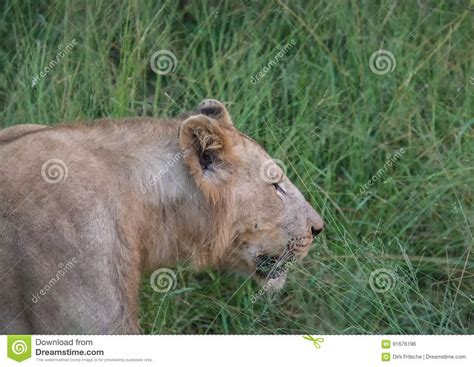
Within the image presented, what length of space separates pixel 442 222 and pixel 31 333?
2.45 meters

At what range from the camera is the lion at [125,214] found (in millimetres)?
4098

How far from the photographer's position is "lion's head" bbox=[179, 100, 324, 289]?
438 cm

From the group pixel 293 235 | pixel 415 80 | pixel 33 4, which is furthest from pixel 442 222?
pixel 33 4

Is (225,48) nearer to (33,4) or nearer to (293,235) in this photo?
(33,4)

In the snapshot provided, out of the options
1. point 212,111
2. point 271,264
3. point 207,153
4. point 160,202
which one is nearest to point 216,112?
point 212,111

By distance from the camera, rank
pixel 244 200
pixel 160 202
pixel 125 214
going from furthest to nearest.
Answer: pixel 244 200 → pixel 160 202 → pixel 125 214

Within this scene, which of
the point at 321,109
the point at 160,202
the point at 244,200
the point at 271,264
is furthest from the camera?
the point at 321,109

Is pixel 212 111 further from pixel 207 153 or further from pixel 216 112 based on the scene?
pixel 207 153

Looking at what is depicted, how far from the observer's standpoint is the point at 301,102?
237 inches

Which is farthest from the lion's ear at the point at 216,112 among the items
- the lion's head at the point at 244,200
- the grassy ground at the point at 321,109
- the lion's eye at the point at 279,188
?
the grassy ground at the point at 321,109

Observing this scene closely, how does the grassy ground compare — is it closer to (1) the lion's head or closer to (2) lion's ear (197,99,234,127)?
(1) the lion's head

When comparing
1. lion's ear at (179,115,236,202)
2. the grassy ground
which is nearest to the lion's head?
lion's ear at (179,115,236,202)

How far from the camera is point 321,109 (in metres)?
6.05

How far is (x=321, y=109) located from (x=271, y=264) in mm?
1588
